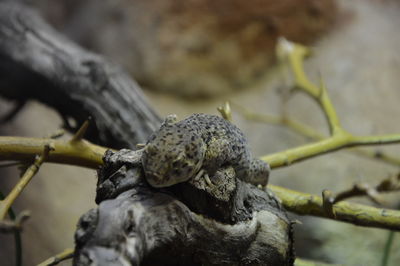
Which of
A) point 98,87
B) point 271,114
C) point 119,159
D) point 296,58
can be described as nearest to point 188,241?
point 119,159

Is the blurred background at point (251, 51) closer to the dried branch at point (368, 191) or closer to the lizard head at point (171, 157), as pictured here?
the dried branch at point (368, 191)

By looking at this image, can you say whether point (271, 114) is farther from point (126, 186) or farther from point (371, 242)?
point (126, 186)

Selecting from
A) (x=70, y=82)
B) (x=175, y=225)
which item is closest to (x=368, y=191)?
(x=175, y=225)

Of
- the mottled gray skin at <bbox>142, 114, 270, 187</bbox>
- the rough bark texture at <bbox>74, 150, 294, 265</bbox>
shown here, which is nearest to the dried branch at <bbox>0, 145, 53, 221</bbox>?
the rough bark texture at <bbox>74, 150, 294, 265</bbox>

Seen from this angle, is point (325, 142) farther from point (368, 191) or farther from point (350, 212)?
point (368, 191)

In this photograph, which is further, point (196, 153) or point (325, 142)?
point (325, 142)

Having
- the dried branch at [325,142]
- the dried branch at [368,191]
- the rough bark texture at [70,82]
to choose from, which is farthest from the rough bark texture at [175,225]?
the rough bark texture at [70,82]

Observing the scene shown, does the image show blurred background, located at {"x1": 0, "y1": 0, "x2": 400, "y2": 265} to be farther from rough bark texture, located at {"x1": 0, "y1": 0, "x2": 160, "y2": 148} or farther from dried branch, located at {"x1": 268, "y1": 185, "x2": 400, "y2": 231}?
dried branch, located at {"x1": 268, "y1": 185, "x2": 400, "y2": 231}
